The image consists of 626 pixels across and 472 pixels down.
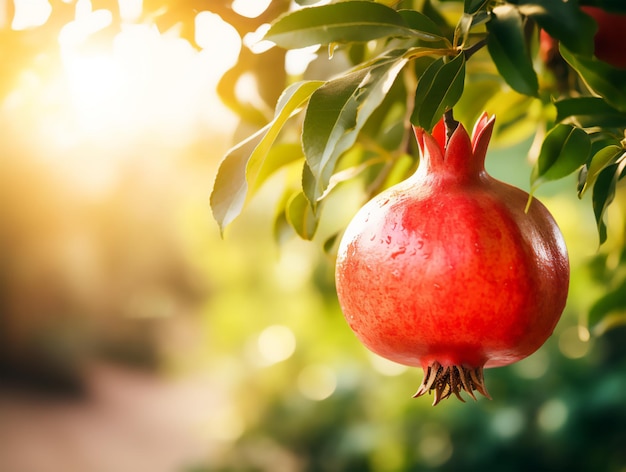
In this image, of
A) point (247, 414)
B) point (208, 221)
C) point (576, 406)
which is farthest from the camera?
point (208, 221)

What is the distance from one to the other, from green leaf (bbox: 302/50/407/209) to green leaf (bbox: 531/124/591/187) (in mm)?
95

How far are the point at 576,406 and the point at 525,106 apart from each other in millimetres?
1268

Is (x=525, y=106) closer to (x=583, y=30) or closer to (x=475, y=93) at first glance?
(x=475, y=93)

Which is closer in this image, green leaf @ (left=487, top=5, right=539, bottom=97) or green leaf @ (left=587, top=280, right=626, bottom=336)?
green leaf @ (left=487, top=5, right=539, bottom=97)

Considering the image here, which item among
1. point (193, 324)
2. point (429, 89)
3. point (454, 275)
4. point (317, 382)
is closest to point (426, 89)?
point (429, 89)

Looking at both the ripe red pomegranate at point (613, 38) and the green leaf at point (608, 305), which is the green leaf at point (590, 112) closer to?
the ripe red pomegranate at point (613, 38)

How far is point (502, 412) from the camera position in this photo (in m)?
1.99

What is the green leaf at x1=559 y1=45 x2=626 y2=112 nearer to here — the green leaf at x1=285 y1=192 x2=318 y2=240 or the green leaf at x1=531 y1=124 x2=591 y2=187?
the green leaf at x1=531 y1=124 x2=591 y2=187

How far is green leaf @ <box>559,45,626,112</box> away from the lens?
0.47 m

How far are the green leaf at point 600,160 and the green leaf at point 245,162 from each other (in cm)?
18

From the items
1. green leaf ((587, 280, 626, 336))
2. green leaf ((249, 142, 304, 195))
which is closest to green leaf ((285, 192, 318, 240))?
green leaf ((249, 142, 304, 195))

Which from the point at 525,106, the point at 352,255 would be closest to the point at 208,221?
the point at 525,106

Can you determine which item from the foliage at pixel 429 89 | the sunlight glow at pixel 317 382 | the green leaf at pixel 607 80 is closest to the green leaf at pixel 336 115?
the foliage at pixel 429 89

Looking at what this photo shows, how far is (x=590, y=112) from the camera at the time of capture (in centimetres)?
46
